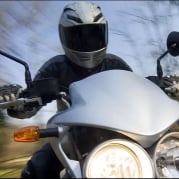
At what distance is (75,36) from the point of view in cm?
261

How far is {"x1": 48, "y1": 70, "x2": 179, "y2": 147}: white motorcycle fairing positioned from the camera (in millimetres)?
1582

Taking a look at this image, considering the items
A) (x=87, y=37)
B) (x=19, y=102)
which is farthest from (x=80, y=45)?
(x=19, y=102)

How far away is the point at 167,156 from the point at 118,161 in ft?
0.74

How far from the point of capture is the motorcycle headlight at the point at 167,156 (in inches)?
64.0

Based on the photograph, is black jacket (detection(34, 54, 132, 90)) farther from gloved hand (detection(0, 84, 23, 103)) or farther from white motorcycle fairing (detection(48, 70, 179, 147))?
white motorcycle fairing (detection(48, 70, 179, 147))

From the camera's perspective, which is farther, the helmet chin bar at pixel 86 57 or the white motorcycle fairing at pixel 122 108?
the helmet chin bar at pixel 86 57

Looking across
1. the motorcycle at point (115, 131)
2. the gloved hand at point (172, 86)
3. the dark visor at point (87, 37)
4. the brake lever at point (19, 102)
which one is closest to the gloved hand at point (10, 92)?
the brake lever at point (19, 102)

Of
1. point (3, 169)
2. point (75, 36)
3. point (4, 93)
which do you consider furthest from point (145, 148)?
point (3, 169)

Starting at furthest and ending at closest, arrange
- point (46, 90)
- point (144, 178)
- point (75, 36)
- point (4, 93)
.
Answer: point (75, 36), point (4, 93), point (46, 90), point (144, 178)

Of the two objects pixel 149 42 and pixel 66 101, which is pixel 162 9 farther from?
pixel 66 101

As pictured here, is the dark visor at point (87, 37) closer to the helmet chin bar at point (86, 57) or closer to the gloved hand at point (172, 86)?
the helmet chin bar at point (86, 57)

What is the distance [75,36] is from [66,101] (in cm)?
74

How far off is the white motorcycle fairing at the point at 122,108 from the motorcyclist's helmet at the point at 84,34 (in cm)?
74

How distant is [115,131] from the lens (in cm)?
159
